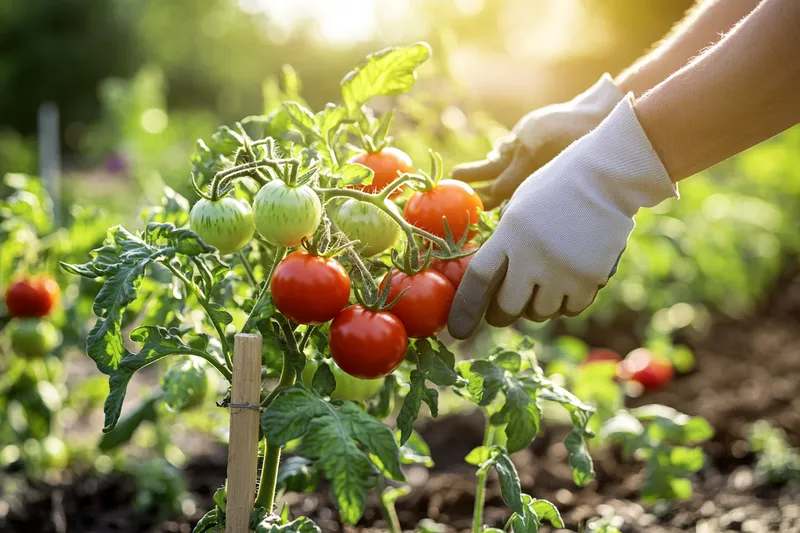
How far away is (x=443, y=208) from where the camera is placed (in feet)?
5.09

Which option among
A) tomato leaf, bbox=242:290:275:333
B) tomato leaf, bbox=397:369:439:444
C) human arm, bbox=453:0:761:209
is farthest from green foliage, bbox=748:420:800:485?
tomato leaf, bbox=242:290:275:333

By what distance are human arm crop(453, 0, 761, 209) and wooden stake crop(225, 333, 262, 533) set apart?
83 cm

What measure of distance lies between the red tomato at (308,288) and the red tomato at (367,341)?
0.03 m

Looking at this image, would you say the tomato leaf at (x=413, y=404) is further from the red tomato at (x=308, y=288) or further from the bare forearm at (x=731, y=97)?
the bare forearm at (x=731, y=97)

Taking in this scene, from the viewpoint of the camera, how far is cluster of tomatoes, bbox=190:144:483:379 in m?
1.35

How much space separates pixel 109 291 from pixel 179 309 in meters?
0.36

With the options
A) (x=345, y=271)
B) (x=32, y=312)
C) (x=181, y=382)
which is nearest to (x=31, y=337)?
(x=32, y=312)

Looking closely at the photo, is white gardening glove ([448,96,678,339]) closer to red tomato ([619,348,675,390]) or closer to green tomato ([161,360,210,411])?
green tomato ([161,360,210,411])

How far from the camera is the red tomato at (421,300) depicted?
4.77 feet

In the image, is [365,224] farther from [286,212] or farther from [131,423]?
[131,423]

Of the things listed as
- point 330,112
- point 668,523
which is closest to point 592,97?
point 330,112

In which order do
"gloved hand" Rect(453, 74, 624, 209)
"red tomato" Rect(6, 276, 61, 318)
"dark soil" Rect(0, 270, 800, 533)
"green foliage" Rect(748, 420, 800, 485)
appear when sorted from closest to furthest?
"gloved hand" Rect(453, 74, 624, 209) < "red tomato" Rect(6, 276, 61, 318) < "dark soil" Rect(0, 270, 800, 533) < "green foliage" Rect(748, 420, 800, 485)

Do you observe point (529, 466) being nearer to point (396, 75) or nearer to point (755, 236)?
point (396, 75)

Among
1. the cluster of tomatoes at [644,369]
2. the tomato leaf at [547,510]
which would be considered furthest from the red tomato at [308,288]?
the cluster of tomatoes at [644,369]
